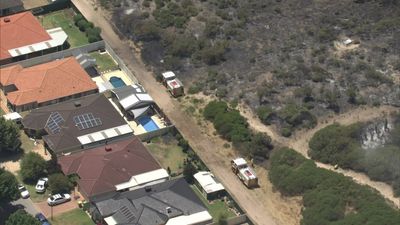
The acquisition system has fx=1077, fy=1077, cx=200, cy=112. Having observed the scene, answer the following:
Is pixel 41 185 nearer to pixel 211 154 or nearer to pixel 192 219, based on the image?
pixel 192 219

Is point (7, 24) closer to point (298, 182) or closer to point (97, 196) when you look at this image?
point (97, 196)

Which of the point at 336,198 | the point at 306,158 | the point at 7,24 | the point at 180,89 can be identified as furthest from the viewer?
the point at 7,24

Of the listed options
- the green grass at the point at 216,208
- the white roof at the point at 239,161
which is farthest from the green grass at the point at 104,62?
the green grass at the point at 216,208

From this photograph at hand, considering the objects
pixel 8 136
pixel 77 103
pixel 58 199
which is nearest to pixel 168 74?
pixel 77 103

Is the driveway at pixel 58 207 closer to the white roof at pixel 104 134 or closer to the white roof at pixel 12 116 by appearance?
the white roof at pixel 104 134

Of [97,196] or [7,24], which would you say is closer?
[97,196]

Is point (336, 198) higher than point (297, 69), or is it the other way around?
point (297, 69)

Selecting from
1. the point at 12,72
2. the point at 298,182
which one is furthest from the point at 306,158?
the point at 12,72
